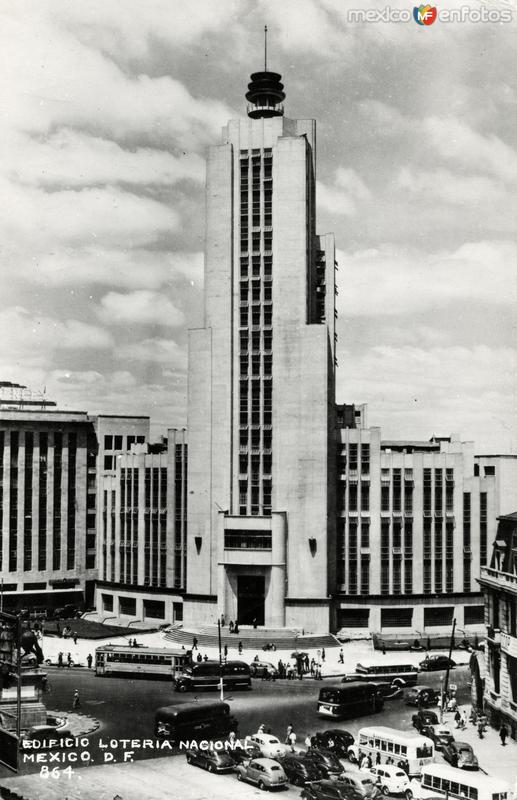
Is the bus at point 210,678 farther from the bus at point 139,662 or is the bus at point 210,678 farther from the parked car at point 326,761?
the parked car at point 326,761

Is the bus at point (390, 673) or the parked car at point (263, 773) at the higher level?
the parked car at point (263, 773)

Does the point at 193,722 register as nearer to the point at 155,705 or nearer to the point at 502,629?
the point at 155,705

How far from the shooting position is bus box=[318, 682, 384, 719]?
207 feet

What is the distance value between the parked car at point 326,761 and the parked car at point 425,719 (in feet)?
34.3

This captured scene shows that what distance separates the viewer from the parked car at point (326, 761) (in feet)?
162

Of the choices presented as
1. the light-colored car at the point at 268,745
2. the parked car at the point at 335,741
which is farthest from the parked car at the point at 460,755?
the light-colored car at the point at 268,745

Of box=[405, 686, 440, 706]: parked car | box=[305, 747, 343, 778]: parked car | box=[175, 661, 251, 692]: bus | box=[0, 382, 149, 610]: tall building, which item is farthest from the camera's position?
box=[0, 382, 149, 610]: tall building

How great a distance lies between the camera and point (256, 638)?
91562 millimetres

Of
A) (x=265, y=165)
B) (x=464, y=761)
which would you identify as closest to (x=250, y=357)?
(x=265, y=165)

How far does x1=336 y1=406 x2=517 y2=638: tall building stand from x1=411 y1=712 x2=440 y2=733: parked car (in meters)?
39.2

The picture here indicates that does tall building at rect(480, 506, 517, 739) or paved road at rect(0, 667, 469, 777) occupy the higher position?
tall building at rect(480, 506, 517, 739)

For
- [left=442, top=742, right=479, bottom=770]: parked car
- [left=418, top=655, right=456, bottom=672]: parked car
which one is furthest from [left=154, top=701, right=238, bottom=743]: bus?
[left=418, top=655, right=456, bottom=672]: parked car

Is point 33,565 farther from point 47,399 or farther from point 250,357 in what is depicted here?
point 250,357

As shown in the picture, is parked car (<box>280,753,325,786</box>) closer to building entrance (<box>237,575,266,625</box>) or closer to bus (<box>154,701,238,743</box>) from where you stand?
bus (<box>154,701,238,743</box>)
